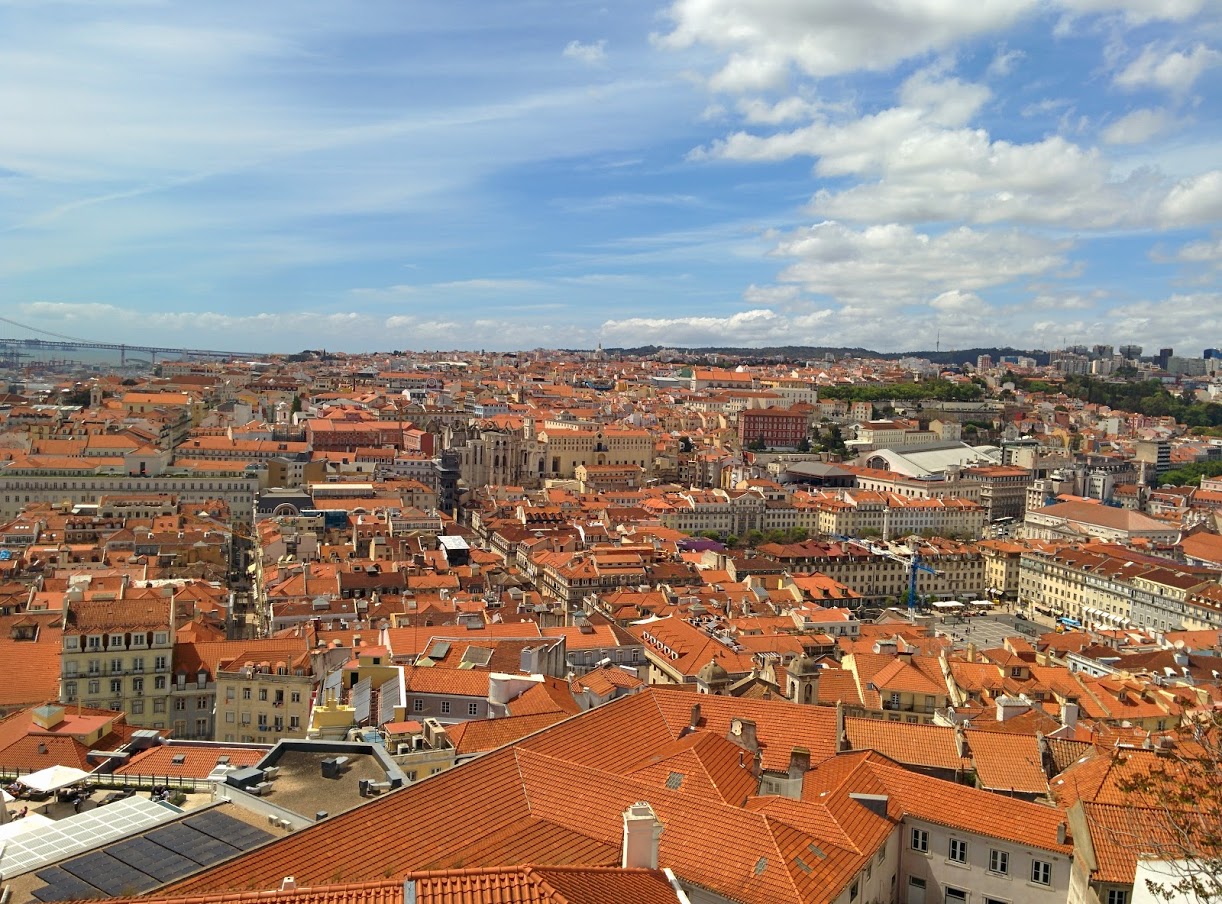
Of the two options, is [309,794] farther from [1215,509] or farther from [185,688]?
[1215,509]

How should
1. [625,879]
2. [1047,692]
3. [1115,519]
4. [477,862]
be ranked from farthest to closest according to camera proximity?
[1115,519] < [1047,692] < [477,862] < [625,879]

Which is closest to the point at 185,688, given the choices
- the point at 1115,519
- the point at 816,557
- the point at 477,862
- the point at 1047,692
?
the point at 477,862

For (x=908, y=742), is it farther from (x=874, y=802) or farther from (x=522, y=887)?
(x=522, y=887)

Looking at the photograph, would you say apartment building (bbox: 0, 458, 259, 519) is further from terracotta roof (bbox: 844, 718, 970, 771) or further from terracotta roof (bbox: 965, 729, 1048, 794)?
terracotta roof (bbox: 965, 729, 1048, 794)

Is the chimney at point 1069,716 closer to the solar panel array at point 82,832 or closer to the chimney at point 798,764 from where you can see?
the chimney at point 798,764

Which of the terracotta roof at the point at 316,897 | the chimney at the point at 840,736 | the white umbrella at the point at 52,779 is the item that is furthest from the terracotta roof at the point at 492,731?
the terracotta roof at the point at 316,897

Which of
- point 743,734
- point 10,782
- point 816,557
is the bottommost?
point 816,557
